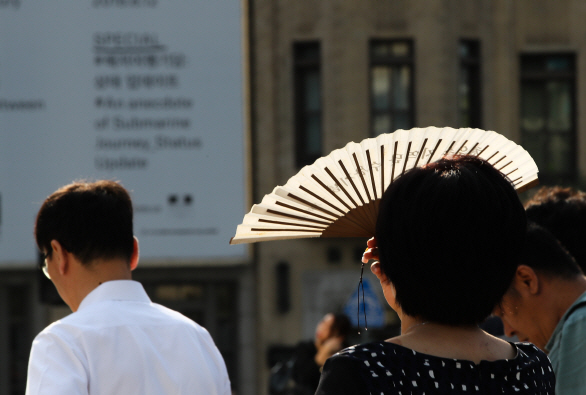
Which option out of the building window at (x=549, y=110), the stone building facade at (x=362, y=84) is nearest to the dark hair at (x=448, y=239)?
the stone building facade at (x=362, y=84)

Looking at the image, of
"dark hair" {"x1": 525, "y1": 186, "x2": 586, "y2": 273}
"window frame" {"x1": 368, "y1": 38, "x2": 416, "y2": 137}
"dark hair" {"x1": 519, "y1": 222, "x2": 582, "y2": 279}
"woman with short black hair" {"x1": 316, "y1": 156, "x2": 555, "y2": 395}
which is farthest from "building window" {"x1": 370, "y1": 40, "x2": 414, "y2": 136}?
"woman with short black hair" {"x1": 316, "y1": 156, "x2": 555, "y2": 395}

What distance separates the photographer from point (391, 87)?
13906mm

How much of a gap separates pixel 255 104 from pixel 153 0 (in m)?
2.49

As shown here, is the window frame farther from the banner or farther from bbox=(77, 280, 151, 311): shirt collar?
bbox=(77, 280, 151, 311): shirt collar

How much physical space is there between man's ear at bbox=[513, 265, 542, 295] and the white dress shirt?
0.97 metres

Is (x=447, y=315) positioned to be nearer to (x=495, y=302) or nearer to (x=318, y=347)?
(x=495, y=302)

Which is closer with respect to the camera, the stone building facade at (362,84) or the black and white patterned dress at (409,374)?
the black and white patterned dress at (409,374)

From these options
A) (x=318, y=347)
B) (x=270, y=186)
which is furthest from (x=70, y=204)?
(x=270, y=186)

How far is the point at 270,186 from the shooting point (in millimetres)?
13570

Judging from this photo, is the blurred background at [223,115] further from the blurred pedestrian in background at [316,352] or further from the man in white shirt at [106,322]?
the man in white shirt at [106,322]

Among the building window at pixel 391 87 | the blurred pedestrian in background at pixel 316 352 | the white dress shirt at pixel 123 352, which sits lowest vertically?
the blurred pedestrian in background at pixel 316 352

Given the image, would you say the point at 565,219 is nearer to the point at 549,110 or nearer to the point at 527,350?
the point at 527,350

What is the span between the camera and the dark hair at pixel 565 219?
2766mm

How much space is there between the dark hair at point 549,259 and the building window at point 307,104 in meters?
11.2
